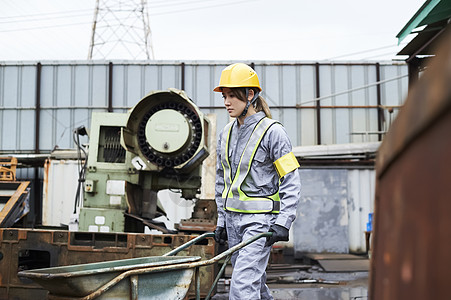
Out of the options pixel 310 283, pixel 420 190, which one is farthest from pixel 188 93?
pixel 420 190

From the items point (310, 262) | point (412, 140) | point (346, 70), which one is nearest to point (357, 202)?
point (310, 262)

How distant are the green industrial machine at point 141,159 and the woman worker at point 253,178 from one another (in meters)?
2.71

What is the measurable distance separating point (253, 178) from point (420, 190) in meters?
3.03

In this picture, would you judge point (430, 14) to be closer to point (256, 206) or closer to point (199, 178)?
point (199, 178)

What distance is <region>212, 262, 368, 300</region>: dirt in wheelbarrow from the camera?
7453 mm

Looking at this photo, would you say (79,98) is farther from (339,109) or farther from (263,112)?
(263,112)

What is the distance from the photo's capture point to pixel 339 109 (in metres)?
18.6

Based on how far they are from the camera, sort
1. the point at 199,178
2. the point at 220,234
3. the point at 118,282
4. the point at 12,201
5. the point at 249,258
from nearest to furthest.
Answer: the point at 118,282, the point at 249,258, the point at 220,234, the point at 12,201, the point at 199,178

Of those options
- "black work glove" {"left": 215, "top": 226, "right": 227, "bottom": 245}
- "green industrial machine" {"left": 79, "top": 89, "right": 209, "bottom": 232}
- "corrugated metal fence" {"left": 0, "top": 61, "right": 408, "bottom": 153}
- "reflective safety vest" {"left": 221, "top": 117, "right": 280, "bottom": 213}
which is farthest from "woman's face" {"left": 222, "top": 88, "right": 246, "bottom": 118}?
"corrugated metal fence" {"left": 0, "top": 61, "right": 408, "bottom": 153}

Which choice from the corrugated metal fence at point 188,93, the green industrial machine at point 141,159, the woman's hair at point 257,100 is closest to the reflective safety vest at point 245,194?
the woman's hair at point 257,100

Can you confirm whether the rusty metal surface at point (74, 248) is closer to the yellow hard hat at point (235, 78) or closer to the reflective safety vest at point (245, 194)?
the reflective safety vest at point (245, 194)

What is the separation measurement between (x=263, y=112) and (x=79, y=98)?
15485mm

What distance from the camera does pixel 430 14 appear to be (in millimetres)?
6297

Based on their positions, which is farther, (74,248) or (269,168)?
(74,248)
